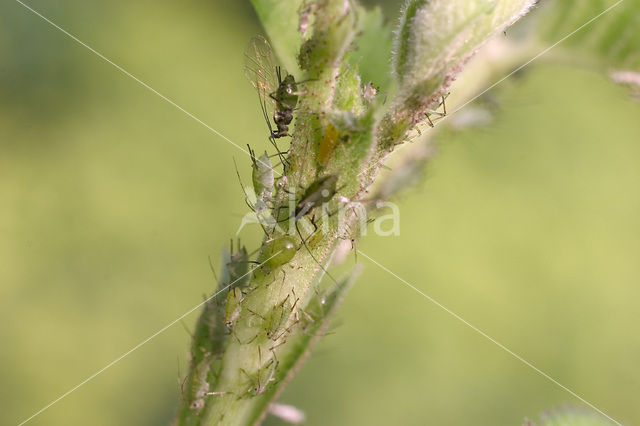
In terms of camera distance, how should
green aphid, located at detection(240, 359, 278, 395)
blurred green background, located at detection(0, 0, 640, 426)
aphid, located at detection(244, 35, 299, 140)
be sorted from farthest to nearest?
blurred green background, located at detection(0, 0, 640, 426), aphid, located at detection(244, 35, 299, 140), green aphid, located at detection(240, 359, 278, 395)

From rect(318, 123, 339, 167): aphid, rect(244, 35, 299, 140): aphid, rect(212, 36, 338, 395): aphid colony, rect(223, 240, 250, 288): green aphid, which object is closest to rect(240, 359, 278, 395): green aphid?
rect(212, 36, 338, 395): aphid colony

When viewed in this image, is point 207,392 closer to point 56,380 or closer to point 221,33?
point 56,380

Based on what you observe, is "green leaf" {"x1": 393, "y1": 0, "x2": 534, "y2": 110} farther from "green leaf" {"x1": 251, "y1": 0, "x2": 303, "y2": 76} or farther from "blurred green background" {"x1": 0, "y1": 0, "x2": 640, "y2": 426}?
"blurred green background" {"x1": 0, "y1": 0, "x2": 640, "y2": 426}

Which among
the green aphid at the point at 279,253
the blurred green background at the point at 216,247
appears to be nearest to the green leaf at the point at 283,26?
the green aphid at the point at 279,253

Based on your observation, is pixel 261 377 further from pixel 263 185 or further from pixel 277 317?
pixel 263 185

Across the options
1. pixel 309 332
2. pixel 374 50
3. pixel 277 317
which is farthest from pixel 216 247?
pixel 277 317

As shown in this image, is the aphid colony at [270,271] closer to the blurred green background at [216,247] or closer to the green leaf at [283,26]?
the green leaf at [283,26]
